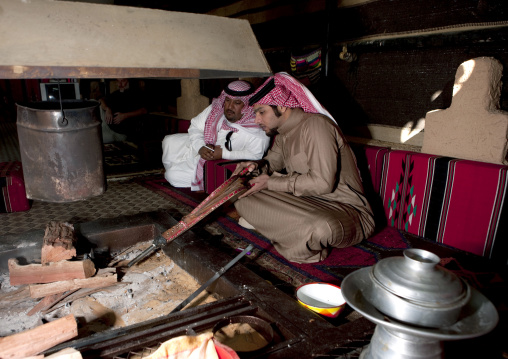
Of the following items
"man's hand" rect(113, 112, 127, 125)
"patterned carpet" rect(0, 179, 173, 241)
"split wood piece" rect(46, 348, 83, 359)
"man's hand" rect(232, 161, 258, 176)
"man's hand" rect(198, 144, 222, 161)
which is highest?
"man's hand" rect(113, 112, 127, 125)

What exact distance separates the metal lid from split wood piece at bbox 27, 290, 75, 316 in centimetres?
214

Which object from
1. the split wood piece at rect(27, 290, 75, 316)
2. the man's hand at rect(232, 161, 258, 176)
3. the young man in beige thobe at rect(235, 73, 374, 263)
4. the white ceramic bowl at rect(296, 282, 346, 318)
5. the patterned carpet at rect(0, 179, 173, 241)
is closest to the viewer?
the white ceramic bowl at rect(296, 282, 346, 318)

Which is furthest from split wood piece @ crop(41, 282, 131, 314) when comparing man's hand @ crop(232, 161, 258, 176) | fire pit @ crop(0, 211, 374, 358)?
man's hand @ crop(232, 161, 258, 176)

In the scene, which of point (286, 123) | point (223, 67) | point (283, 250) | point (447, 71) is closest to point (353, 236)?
point (283, 250)

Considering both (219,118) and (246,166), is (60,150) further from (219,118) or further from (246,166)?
(219,118)

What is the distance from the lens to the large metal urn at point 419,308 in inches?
40.4

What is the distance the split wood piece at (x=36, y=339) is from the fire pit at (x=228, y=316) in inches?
5.3

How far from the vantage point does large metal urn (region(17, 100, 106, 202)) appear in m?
1.83

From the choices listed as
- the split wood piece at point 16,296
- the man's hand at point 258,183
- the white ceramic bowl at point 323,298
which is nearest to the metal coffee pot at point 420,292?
the white ceramic bowl at point 323,298

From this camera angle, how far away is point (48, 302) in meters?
2.36

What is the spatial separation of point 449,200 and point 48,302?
310 cm

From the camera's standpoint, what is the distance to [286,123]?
3240mm

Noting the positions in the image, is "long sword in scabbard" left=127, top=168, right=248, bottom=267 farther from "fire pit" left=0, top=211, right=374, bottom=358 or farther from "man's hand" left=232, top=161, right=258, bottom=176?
"man's hand" left=232, top=161, right=258, bottom=176

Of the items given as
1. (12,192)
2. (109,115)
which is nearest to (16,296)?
(12,192)
